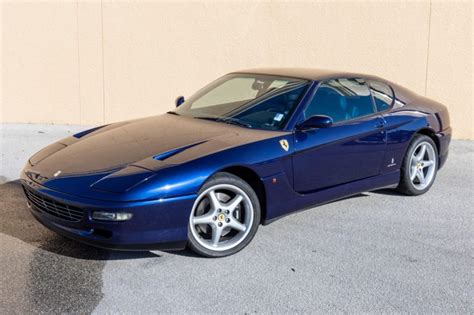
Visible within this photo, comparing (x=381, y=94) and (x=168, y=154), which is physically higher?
(x=381, y=94)

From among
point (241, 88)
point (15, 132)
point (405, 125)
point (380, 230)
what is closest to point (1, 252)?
point (241, 88)

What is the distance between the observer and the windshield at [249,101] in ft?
17.1

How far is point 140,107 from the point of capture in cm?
970

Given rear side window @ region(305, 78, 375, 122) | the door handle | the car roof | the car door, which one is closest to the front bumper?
the car door

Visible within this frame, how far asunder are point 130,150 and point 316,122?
1.47 m

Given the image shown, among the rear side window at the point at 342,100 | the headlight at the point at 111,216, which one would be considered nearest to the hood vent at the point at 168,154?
the headlight at the point at 111,216

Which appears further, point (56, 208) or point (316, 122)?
point (316, 122)

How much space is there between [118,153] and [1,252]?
3.64ft

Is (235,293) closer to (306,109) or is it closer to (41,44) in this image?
(306,109)

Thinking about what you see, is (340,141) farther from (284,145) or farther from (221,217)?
(221,217)

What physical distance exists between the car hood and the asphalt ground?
59 cm

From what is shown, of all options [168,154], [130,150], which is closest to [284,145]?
[168,154]

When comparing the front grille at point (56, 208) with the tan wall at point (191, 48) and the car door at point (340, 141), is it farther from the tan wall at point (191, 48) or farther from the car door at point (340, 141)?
the tan wall at point (191, 48)

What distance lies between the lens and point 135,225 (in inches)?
161
